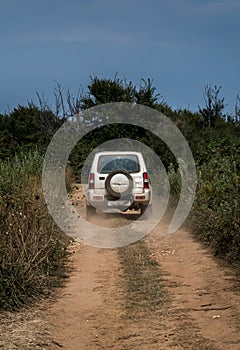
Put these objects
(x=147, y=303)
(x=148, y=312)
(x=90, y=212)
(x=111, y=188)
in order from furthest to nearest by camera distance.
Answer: (x=90, y=212)
(x=111, y=188)
(x=147, y=303)
(x=148, y=312)

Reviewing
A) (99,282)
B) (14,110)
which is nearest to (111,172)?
(99,282)

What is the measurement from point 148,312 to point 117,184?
6.83 metres

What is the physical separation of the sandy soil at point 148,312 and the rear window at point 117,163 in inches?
172

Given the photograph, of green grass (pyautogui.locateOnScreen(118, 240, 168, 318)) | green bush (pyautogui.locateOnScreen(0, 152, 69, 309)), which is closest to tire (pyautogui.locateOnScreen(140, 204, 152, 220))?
green grass (pyautogui.locateOnScreen(118, 240, 168, 318))

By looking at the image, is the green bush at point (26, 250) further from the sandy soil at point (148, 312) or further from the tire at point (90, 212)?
the tire at point (90, 212)

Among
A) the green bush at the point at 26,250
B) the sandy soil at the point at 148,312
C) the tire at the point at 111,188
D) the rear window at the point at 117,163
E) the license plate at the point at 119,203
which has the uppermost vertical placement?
the rear window at the point at 117,163

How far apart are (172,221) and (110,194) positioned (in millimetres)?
1728

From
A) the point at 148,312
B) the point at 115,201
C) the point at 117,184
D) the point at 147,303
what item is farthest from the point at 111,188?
the point at 148,312

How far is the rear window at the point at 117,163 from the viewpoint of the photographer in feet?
44.1

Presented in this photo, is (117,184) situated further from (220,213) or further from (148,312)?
(148,312)

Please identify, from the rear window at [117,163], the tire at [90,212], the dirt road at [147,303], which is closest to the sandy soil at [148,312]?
the dirt road at [147,303]

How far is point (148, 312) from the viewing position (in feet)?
20.4

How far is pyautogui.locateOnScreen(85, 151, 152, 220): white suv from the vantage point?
12906mm

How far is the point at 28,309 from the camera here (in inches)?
248
